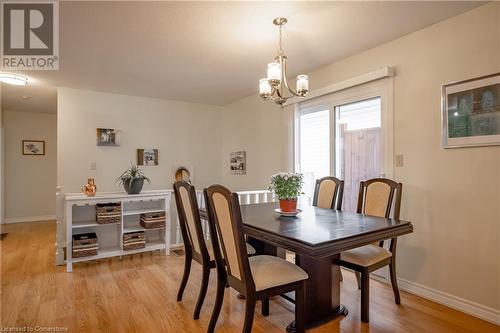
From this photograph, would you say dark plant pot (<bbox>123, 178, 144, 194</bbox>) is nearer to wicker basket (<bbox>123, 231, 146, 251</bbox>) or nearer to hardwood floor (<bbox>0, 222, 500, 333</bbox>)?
wicker basket (<bbox>123, 231, 146, 251</bbox>)

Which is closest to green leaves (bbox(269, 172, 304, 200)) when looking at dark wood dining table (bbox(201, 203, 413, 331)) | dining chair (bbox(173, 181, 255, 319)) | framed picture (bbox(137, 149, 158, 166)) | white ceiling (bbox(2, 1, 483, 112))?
dark wood dining table (bbox(201, 203, 413, 331))

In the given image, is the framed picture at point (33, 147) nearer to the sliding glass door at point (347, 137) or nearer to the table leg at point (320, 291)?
the sliding glass door at point (347, 137)

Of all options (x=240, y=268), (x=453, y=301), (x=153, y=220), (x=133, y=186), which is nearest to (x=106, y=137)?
(x=133, y=186)

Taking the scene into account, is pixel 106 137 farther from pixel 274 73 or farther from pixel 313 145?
pixel 274 73

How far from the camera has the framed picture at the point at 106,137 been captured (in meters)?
4.27

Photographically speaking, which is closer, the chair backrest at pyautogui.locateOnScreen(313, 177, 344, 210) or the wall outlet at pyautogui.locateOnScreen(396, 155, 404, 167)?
the wall outlet at pyautogui.locateOnScreen(396, 155, 404, 167)

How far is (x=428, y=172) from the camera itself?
2.46 metres

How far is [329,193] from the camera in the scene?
114 inches

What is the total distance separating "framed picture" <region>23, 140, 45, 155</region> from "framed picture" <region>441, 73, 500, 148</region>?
739cm

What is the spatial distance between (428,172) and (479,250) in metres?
0.70

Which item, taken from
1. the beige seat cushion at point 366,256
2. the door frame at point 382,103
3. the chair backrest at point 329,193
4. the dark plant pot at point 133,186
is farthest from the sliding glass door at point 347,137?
the dark plant pot at point 133,186

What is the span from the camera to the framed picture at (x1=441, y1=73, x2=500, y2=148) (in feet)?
6.84

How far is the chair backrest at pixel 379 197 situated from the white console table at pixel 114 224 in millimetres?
2613

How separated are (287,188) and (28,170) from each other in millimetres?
6447
